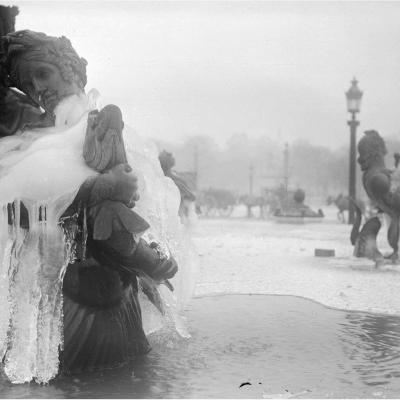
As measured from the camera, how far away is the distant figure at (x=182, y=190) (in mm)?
5824

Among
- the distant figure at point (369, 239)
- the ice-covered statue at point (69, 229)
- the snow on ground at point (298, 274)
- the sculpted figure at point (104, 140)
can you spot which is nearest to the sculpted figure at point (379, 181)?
the distant figure at point (369, 239)

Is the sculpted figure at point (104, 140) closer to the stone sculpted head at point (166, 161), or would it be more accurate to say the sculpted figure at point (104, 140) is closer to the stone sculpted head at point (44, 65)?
the stone sculpted head at point (44, 65)

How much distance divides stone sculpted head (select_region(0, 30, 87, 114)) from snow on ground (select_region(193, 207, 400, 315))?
3679 millimetres

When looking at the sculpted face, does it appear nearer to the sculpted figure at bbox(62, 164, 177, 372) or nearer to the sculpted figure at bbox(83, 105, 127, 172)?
the sculpted figure at bbox(83, 105, 127, 172)

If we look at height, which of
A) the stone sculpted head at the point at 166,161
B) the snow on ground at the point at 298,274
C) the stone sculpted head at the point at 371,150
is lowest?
the snow on ground at the point at 298,274

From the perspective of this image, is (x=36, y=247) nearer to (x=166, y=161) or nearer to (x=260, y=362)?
(x=260, y=362)

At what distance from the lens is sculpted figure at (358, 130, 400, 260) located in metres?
11.1

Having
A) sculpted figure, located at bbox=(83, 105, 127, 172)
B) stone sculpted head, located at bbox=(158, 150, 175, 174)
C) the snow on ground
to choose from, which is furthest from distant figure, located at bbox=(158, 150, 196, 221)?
sculpted figure, located at bbox=(83, 105, 127, 172)

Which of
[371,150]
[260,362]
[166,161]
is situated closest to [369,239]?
[371,150]

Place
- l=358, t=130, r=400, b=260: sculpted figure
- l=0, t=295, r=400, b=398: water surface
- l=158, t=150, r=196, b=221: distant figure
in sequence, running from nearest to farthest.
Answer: l=0, t=295, r=400, b=398: water surface, l=158, t=150, r=196, b=221: distant figure, l=358, t=130, r=400, b=260: sculpted figure

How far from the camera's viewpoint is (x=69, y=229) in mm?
3598

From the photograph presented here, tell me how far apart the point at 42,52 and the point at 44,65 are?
0.25 ft

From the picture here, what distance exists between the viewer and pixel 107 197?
11.3 ft

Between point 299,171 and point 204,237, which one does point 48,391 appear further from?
point 299,171
